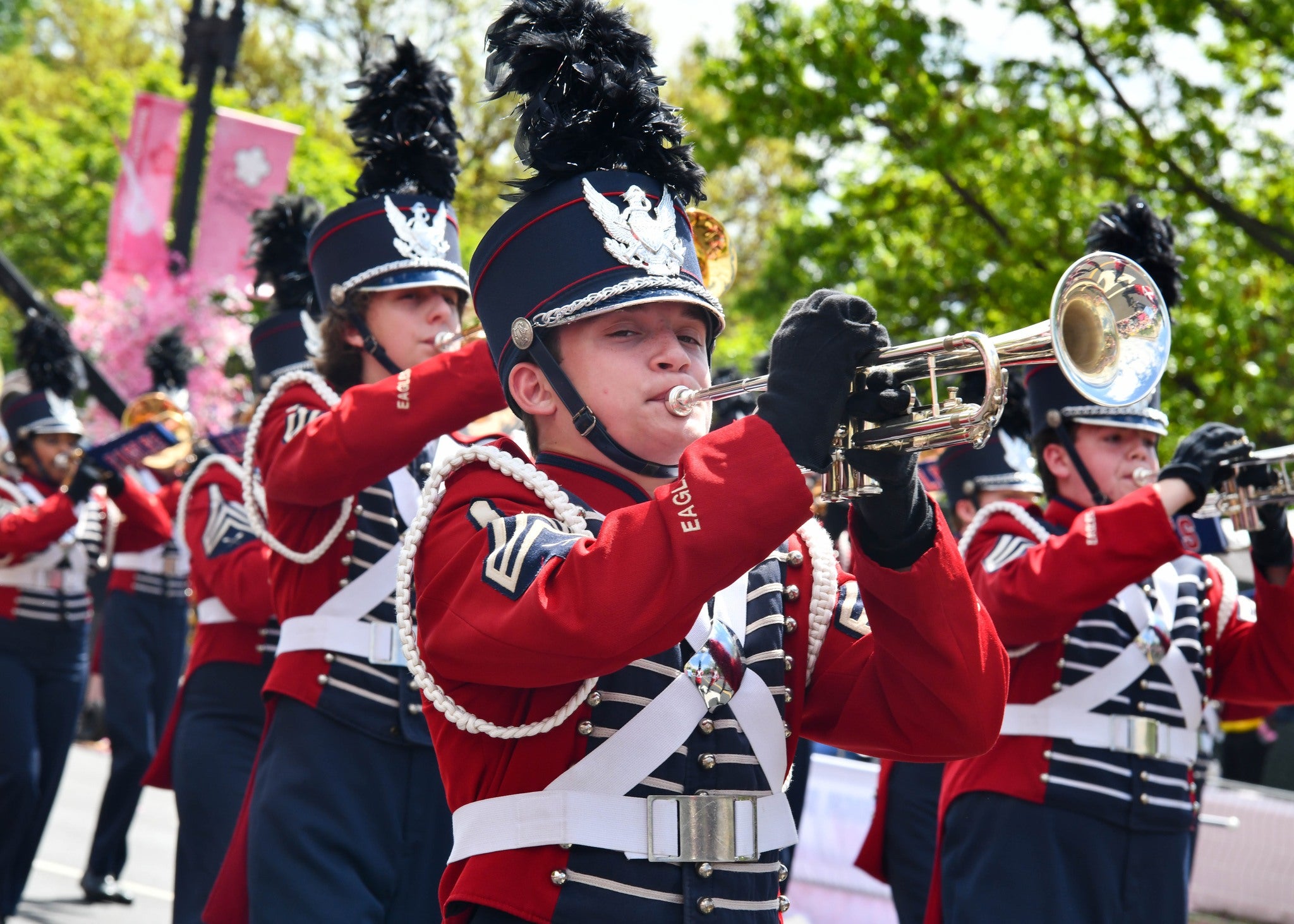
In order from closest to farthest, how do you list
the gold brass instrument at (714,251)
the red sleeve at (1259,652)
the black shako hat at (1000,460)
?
1. the gold brass instrument at (714,251)
2. the red sleeve at (1259,652)
3. the black shako hat at (1000,460)

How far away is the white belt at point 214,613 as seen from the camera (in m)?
5.82

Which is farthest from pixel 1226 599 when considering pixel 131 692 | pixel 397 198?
pixel 131 692

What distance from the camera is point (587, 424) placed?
2.60m

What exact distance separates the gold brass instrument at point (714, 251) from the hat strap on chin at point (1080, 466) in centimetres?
164

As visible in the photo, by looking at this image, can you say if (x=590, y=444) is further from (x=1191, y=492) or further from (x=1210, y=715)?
(x=1210, y=715)

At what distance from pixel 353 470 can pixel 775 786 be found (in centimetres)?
160

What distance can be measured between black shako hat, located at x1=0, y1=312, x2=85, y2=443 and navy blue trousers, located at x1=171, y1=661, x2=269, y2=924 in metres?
3.38

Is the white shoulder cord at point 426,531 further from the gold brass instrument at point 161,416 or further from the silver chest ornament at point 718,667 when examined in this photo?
the gold brass instrument at point 161,416

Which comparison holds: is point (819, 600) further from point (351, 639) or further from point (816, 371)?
point (351, 639)

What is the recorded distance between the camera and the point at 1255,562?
455 centimetres

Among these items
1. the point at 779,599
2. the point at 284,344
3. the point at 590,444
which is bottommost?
the point at 779,599

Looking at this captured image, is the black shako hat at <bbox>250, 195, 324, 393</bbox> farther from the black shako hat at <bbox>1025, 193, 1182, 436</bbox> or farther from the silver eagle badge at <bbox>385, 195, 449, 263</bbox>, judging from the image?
the black shako hat at <bbox>1025, 193, 1182, 436</bbox>

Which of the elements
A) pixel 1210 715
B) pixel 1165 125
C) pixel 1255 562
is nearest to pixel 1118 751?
pixel 1255 562

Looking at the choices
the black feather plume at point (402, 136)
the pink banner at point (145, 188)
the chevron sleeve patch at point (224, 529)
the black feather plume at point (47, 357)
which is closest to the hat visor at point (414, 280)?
the black feather plume at point (402, 136)
